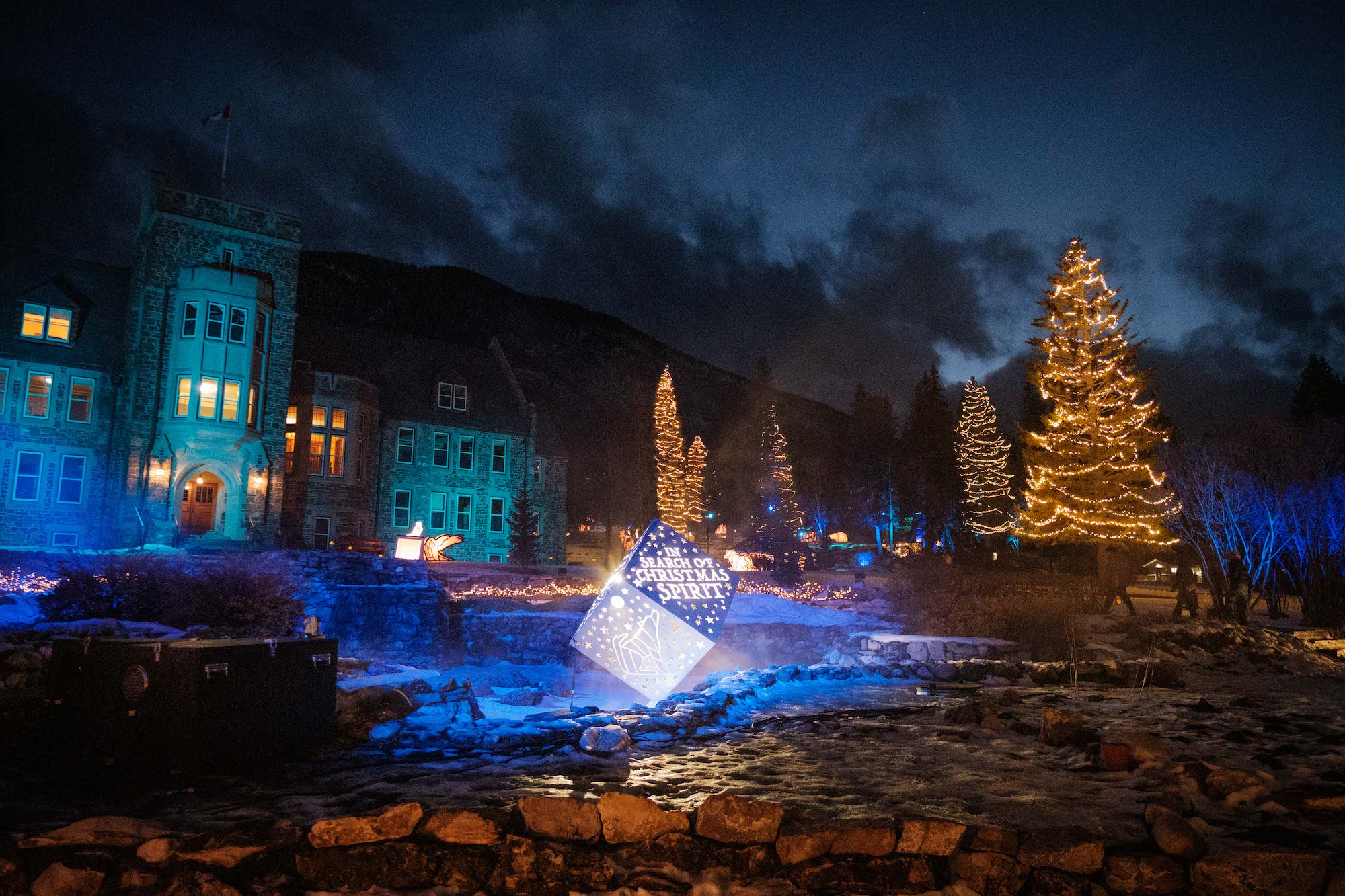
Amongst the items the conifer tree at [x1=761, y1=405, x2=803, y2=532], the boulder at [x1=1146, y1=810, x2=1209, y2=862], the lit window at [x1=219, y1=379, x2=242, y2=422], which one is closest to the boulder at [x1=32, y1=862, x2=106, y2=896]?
the boulder at [x1=1146, y1=810, x2=1209, y2=862]

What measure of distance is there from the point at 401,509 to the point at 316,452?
5.46 metres

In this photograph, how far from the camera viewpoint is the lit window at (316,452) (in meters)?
32.6

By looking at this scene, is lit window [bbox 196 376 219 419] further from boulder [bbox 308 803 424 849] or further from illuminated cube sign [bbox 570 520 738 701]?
boulder [bbox 308 803 424 849]

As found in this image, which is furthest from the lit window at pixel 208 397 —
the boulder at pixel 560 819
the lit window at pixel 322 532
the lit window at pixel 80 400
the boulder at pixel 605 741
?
the boulder at pixel 560 819

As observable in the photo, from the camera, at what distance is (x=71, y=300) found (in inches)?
1080

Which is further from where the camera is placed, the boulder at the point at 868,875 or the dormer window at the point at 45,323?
the dormer window at the point at 45,323

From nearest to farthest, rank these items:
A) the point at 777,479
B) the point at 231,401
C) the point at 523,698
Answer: the point at 523,698 < the point at 231,401 < the point at 777,479

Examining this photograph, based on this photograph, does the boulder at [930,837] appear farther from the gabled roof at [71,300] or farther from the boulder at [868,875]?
the gabled roof at [71,300]

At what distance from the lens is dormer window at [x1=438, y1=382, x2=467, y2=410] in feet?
128

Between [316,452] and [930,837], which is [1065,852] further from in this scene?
[316,452]

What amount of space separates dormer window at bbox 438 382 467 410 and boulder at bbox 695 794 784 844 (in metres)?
36.1

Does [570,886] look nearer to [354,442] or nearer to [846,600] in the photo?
[846,600]

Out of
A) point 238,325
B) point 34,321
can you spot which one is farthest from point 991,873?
point 34,321

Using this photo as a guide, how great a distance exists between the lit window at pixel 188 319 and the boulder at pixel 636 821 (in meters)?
28.1
